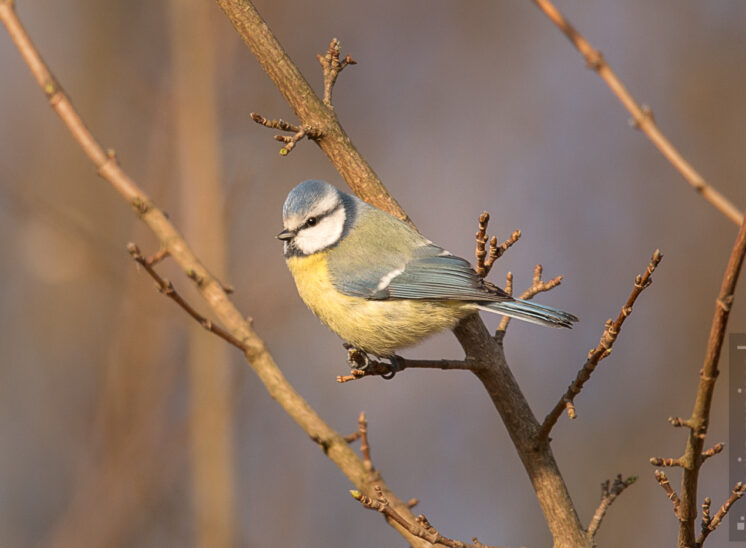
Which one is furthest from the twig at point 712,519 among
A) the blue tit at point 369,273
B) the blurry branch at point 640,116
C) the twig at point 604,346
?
the blue tit at point 369,273

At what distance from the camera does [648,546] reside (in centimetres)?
487

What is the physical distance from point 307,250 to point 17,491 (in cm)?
322

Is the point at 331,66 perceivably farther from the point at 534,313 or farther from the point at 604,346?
the point at 604,346

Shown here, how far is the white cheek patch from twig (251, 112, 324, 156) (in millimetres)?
418

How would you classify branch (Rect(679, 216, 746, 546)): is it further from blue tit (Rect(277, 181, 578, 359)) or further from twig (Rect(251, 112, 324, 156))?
twig (Rect(251, 112, 324, 156))

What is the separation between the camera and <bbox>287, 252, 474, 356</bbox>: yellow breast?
2.83 meters

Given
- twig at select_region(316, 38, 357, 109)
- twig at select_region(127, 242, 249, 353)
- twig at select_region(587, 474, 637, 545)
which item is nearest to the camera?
twig at select_region(127, 242, 249, 353)

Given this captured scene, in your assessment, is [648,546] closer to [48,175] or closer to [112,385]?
[112,385]

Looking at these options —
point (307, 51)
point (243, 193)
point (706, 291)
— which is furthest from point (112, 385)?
point (706, 291)

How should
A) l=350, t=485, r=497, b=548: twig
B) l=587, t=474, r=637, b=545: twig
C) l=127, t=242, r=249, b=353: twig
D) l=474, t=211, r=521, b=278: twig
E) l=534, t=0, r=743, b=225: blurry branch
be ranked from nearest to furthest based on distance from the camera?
1. l=534, t=0, r=743, b=225: blurry branch
2. l=127, t=242, r=249, b=353: twig
3. l=350, t=485, r=497, b=548: twig
4. l=587, t=474, r=637, b=545: twig
5. l=474, t=211, r=521, b=278: twig

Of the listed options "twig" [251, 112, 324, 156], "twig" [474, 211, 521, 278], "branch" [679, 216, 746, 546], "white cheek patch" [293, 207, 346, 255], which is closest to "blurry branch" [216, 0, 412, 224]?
"twig" [251, 112, 324, 156]

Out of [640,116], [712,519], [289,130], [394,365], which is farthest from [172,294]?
[394,365]

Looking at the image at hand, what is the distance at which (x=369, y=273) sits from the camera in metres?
2.92

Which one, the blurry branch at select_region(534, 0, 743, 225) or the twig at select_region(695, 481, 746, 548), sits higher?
the blurry branch at select_region(534, 0, 743, 225)
